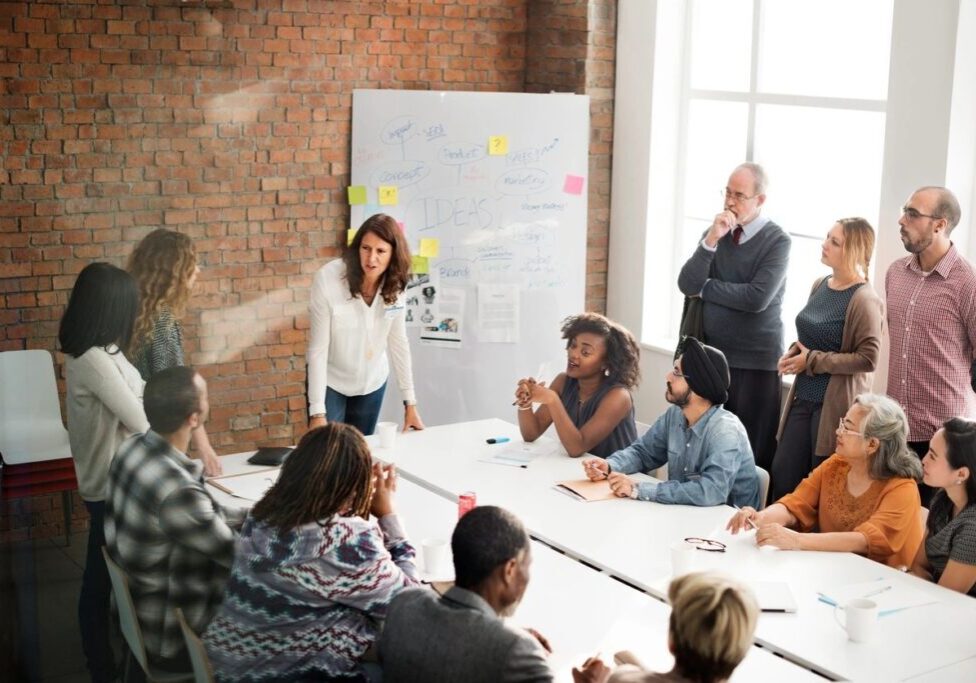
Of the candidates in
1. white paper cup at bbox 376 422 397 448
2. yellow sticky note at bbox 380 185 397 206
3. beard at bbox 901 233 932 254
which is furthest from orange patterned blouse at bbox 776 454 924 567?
yellow sticky note at bbox 380 185 397 206

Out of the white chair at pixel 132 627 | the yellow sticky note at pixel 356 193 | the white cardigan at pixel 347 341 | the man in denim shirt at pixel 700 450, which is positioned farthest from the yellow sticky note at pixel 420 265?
the white chair at pixel 132 627

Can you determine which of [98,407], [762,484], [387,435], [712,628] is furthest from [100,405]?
[712,628]

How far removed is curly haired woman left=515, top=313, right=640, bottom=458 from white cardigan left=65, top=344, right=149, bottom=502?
1.56m

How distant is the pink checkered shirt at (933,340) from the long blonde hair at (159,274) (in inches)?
121

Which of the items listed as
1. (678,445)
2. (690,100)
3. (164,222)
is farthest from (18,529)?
(690,100)

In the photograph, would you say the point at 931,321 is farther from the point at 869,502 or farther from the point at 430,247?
the point at 430,247

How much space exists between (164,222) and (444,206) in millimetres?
1532

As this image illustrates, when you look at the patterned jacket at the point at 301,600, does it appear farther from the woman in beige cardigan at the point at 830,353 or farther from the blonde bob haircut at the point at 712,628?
the woman in beige cardigan at the point at 830,353

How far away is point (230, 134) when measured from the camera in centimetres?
608

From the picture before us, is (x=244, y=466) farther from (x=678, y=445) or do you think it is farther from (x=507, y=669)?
(x=507, y=669)

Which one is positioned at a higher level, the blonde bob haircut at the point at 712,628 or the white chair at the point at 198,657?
the blonde bob haircut at the point at 712,628

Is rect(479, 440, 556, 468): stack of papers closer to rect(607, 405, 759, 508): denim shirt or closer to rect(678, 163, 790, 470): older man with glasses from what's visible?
rect(607, 405, 759, 508): denim shirt

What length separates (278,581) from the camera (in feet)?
9.57

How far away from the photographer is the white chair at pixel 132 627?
333 cm
